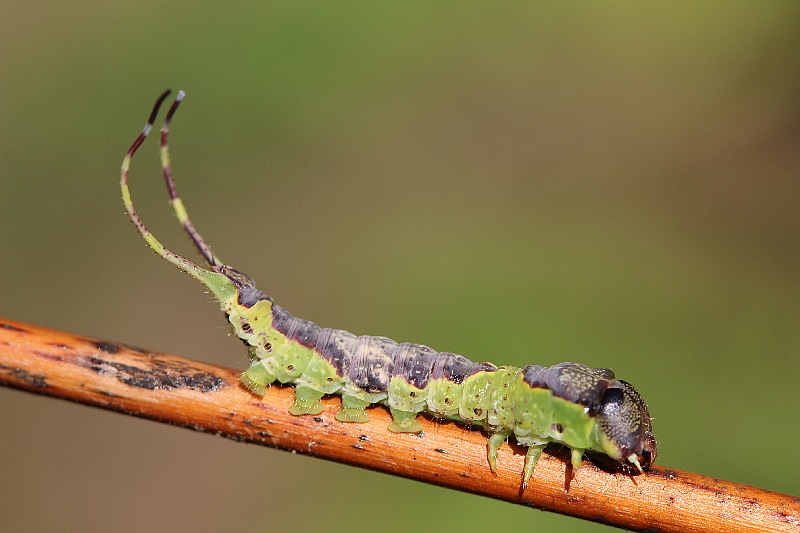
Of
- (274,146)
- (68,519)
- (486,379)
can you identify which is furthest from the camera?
(274,146)

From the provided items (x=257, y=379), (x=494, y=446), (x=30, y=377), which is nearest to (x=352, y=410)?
(x=257, y=379)

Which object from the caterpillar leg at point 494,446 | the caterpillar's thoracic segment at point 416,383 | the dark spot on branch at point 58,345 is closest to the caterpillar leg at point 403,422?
the caterpillar's thoracic segment at point 416,383

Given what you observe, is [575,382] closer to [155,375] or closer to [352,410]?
[352,410]

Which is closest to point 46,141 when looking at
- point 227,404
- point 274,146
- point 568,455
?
point 274,146

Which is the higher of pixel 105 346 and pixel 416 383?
pixel 416 383

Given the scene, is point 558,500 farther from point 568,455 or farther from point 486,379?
point 486,379

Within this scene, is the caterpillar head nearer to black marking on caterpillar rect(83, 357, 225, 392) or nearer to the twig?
the twig
